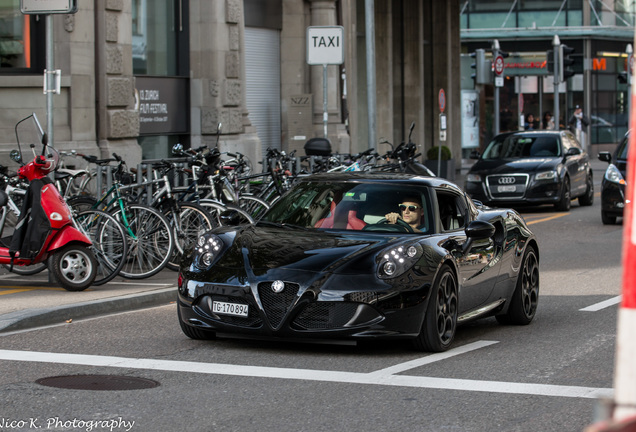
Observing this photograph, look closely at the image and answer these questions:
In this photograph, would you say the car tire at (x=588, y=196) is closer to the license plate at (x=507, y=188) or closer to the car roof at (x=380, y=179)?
the license plate at (x=507, y=188)

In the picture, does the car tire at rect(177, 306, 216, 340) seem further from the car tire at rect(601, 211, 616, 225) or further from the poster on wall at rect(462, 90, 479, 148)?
the poster on wall at rect(462, 90, 479, 148)

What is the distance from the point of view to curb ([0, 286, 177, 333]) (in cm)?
927

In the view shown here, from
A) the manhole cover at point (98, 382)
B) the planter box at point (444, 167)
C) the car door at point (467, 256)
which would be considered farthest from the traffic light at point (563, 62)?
the manhole cover at point (98, 382)

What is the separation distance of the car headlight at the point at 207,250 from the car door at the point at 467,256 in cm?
169

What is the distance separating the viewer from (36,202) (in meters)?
11.0

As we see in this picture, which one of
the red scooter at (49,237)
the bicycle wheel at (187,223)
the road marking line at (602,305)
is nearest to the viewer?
the road marking line at (602,305)

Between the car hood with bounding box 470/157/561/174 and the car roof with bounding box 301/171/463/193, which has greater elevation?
the car hood with bounding box 470/157/561/174

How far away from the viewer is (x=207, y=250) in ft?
27.3

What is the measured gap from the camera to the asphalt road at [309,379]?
6.01 m

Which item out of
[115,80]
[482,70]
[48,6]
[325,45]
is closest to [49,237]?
[48,6]

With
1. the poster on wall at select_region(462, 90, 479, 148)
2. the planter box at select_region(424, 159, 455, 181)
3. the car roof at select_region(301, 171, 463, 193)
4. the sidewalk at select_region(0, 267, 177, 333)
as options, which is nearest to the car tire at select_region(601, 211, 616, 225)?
the sidewalk at select_region(0, 267, 177, 333)

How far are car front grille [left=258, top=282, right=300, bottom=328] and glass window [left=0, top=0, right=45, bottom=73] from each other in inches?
421

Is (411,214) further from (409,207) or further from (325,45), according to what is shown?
(325,45)

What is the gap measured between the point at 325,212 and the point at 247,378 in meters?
2.13
